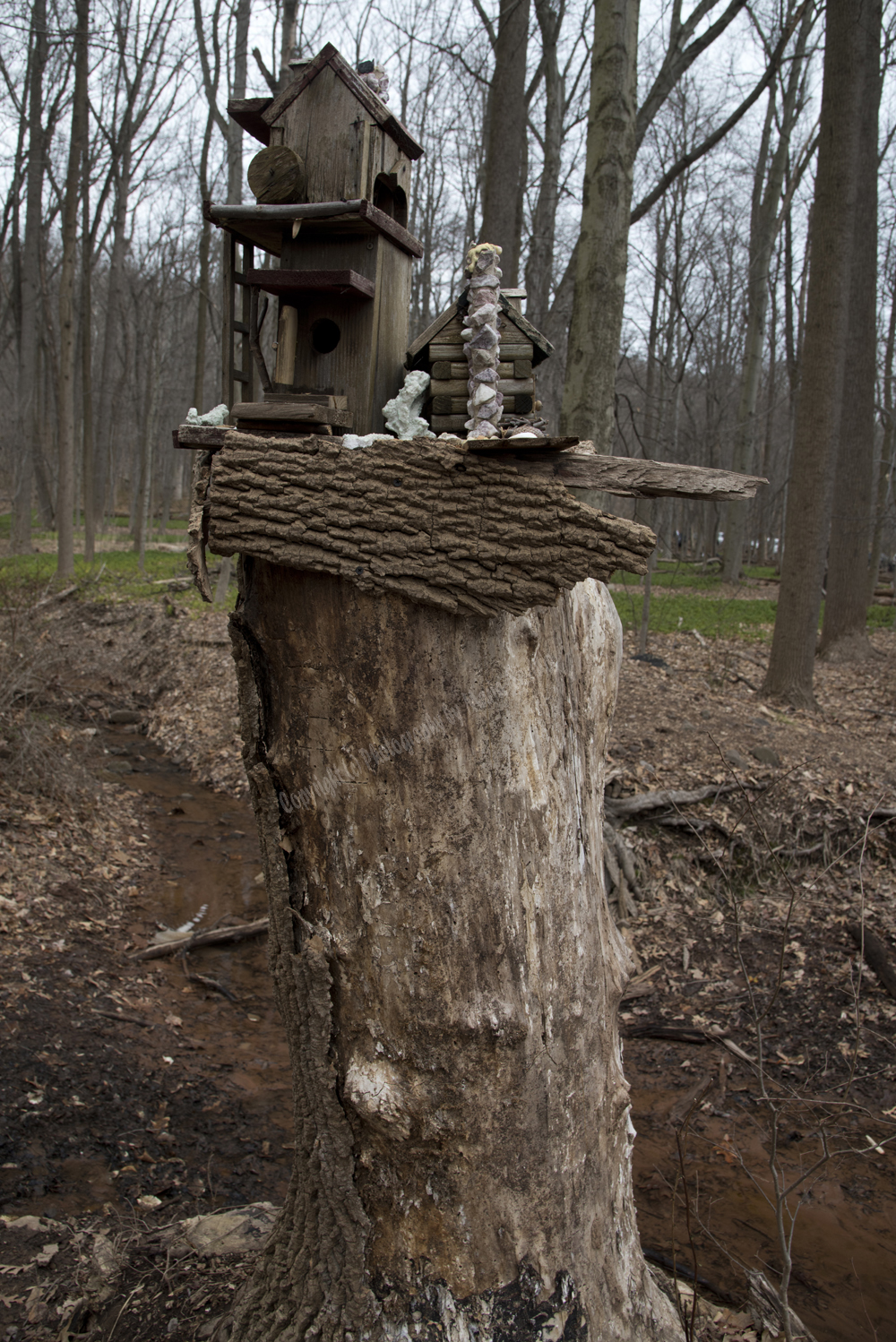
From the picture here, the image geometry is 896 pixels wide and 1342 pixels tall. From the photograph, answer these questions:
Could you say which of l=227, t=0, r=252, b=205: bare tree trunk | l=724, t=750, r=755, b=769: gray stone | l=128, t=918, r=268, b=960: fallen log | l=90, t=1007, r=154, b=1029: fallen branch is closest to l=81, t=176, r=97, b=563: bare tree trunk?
l=227, t=0, r=252, b=205: bare tree trunk

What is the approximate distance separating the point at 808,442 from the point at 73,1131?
925 centimetres

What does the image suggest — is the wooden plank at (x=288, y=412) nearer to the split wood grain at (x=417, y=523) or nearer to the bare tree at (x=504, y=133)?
the split wood grain at (x=417, y=523)

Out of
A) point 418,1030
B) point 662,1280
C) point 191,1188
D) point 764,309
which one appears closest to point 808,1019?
point 662,1280

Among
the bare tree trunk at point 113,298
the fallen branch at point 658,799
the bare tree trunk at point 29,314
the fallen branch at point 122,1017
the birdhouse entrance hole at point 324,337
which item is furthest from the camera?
the bare tree trunk at point 29,314

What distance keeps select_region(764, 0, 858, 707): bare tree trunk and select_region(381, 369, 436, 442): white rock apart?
8294mm

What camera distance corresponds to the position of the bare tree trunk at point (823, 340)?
9148 mm

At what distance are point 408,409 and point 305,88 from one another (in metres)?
0.96

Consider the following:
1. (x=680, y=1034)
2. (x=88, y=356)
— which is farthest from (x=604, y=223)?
(x=88, y=356)

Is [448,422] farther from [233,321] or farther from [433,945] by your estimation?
[433,945]

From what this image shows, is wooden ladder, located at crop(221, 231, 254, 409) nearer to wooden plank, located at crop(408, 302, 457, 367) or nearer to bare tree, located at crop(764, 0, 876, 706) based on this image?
wooden plank, located at crop(408, 302, 457, 367)

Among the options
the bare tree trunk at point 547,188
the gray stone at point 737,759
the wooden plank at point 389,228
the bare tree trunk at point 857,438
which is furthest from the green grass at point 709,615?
the wooden plank at point 389,228

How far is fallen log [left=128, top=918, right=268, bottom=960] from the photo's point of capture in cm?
546

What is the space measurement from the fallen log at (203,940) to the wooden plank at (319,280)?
4.56 meters

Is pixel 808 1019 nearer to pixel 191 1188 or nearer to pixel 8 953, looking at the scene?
pixel 191 1188
